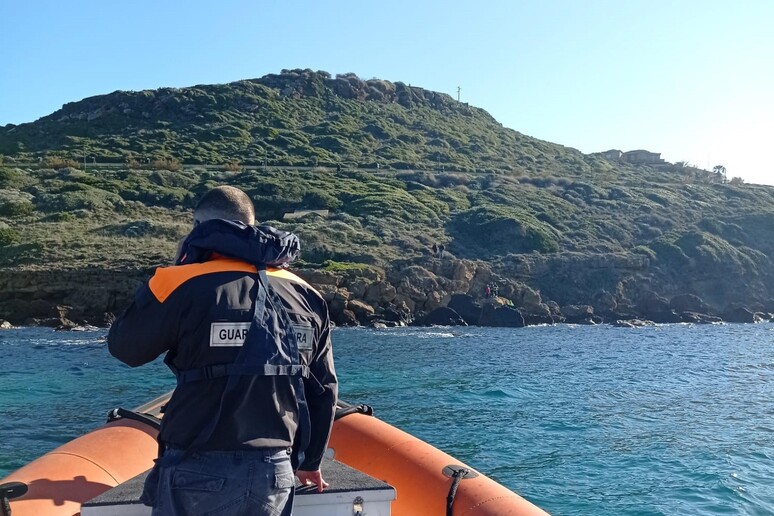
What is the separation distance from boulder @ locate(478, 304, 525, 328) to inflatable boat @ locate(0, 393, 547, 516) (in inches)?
942

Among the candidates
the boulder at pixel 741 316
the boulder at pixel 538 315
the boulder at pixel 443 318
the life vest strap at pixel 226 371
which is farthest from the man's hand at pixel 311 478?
the boulder at pixel 741 316

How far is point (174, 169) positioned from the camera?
1971 inches

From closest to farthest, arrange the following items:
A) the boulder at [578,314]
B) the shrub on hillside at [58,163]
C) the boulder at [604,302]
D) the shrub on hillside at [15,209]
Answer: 1. the boulder at [578,314]
2. the boulder at [604,302]
3. the shrub on hillside at [15,209]
4. the shrub on hillside at [58,163]

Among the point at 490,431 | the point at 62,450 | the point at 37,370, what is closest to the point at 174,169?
the point at 37,370

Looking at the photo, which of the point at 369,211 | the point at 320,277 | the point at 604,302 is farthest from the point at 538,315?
the point at 369,211

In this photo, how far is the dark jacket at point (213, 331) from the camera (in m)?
2.40

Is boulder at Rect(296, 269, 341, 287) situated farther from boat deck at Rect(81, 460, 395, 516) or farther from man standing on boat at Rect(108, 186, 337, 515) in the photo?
man standing on boat at Rect(108, 186, 337, 515)

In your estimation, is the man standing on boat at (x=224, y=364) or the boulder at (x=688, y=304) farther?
the boulder at (x=688, y=304)

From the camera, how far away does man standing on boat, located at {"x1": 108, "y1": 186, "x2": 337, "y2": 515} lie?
7.82 ft

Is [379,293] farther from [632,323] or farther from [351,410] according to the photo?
[351,410]

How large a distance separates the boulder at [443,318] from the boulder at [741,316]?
15.2 meters

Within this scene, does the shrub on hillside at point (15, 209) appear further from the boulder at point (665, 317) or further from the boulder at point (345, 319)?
the boulder at point (665, 317)

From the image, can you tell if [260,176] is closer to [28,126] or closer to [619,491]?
[28,126]

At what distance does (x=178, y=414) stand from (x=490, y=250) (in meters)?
37.0
